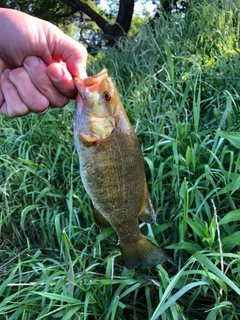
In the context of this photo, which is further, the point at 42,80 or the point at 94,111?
the point at 42,80

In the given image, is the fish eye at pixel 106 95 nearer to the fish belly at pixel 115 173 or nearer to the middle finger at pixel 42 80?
the fish belly at pixel 115 173

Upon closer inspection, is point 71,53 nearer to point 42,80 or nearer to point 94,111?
point 42,80

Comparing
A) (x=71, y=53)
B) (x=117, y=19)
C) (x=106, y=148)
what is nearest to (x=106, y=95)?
(x=106, y=148)

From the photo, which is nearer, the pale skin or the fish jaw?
the fish jaw

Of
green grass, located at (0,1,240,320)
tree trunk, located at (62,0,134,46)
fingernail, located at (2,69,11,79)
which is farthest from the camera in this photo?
tree trunk, located at (62,0,134,46)

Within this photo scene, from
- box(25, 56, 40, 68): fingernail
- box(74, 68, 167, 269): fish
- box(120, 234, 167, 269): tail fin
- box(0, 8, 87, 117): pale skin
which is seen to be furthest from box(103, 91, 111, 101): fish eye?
box(120, 234, 167, 269): tail fin

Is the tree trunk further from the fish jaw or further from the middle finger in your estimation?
the fish jaw
